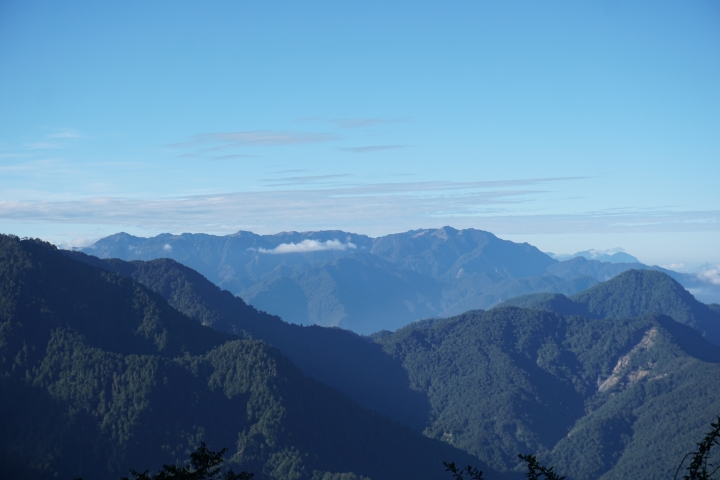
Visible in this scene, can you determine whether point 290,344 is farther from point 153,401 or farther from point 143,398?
point 143,398

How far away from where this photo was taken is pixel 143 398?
120438mm

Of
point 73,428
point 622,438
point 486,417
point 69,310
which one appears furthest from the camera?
point 486,417

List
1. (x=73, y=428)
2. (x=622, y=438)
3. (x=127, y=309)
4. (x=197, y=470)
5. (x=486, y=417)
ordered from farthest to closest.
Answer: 1. (x=486, y=417)
2. (x=622, y=438)
3. (x=127, y=309)
4. (x=73, y=428)
5. (x=197, y=470)

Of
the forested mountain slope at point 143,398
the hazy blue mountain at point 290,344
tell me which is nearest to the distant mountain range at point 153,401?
the forested mountain slope at point 143,398

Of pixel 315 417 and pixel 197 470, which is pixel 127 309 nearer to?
pixel 315 417

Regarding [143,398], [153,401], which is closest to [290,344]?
[153,401]

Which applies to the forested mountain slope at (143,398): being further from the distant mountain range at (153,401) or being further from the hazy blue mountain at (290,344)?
the hazy blue mountain at (290,344)

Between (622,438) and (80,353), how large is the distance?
144 m

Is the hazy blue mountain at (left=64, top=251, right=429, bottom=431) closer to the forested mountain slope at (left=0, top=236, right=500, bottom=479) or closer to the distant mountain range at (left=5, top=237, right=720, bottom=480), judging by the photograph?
the distant mountain range at (left=5, top=237, right=720, bottom=480)

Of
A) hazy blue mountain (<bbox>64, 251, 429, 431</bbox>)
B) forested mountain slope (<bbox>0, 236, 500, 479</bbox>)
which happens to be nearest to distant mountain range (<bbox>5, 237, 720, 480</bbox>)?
forested mountain slope (<bbox>0, 236, 500, 479</bbox>)

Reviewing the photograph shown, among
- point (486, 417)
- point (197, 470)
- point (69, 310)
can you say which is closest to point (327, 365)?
point (486, 417)

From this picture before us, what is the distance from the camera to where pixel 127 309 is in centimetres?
14762

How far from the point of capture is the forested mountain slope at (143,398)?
371 feet

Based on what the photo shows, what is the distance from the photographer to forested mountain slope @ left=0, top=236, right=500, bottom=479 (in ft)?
371
